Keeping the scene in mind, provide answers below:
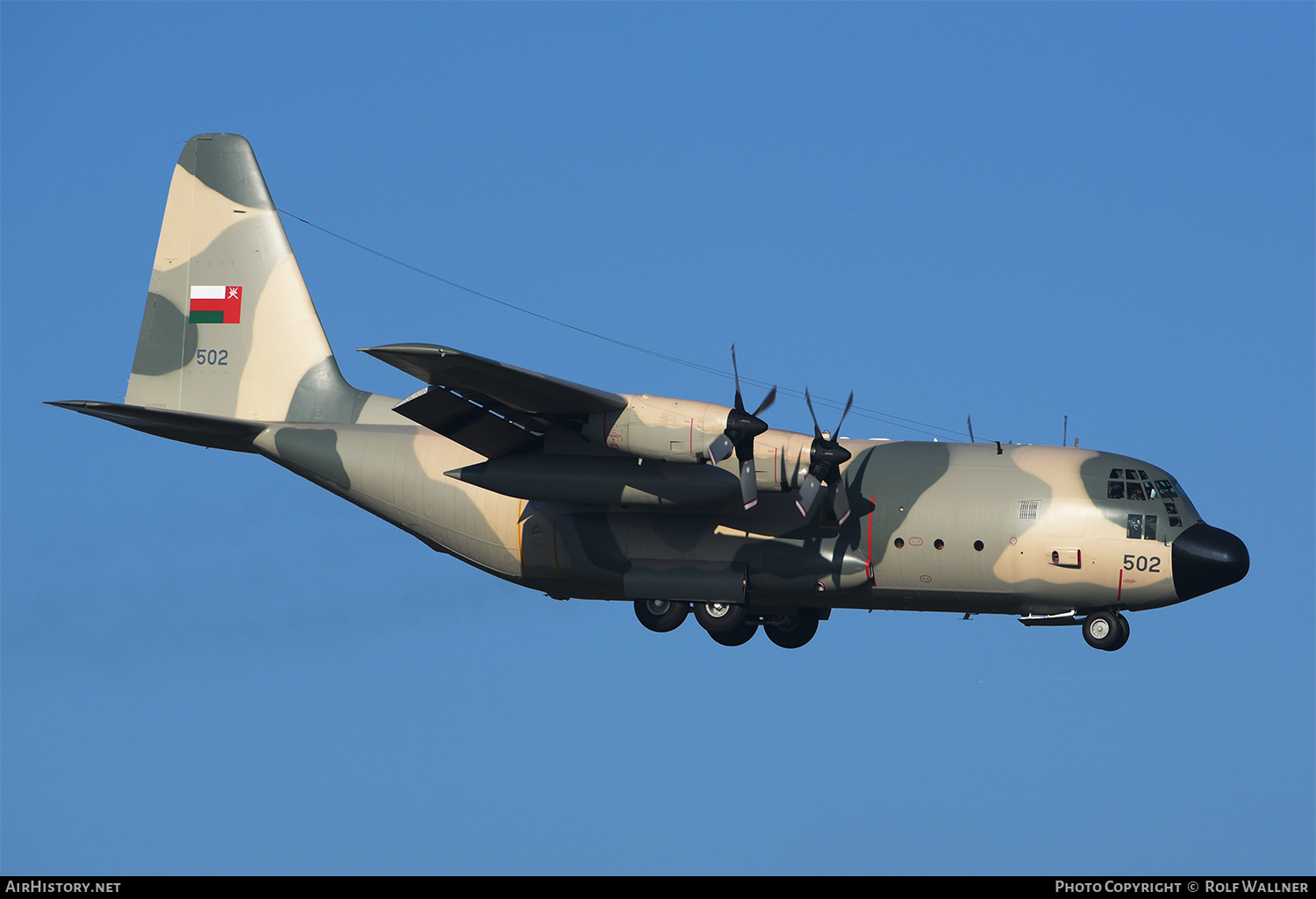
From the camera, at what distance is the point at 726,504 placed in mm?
25766

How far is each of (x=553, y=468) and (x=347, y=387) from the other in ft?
20.8

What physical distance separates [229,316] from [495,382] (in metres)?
8.77

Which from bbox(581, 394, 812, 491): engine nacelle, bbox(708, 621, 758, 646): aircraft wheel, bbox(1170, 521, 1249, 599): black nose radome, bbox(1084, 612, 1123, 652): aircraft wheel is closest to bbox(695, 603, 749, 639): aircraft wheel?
bbox(708, 621, 758, 646): aircraft wheel

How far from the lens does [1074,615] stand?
25.8 m

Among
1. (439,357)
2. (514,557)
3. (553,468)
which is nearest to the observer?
(439,357)

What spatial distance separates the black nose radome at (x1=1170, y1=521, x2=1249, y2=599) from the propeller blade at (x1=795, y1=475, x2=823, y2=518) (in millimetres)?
5725

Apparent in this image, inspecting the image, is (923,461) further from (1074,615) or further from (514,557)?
(514,557)

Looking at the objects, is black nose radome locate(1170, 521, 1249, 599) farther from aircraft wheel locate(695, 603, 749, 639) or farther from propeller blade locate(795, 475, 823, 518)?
aircraft wheel locate(695, 603, 749, 639)

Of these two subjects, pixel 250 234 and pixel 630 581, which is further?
pixel 250 234

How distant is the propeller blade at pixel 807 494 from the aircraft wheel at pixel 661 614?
11.0 ft

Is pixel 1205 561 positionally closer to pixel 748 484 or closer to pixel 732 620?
pixel 748 484
